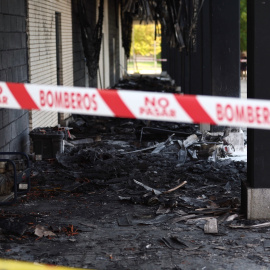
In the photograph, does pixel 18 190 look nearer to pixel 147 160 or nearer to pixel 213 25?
pixel 147 160

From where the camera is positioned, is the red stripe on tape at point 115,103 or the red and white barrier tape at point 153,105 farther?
the red stripe on tape at point 115,103

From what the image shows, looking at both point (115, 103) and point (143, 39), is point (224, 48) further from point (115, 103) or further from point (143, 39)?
point (143, 39)

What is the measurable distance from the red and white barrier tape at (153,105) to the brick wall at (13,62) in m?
5.71

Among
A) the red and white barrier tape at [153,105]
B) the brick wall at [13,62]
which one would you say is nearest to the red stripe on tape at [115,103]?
the red and white barrier tape at [153,105]

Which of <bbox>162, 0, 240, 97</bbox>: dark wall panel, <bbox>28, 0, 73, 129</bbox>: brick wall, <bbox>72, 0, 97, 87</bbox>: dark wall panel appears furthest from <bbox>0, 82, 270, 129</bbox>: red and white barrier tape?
<bbox>72, 0, 97, 87</bbox>: dark wall panel

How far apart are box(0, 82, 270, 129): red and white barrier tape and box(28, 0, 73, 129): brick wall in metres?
8.22

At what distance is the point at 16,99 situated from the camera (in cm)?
549

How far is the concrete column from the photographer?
8.18 metres

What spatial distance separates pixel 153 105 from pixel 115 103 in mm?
311

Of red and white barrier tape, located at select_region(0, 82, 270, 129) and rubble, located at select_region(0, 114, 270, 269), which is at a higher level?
red and white barrier tape, located at select_region(0, 82, 270, 129)

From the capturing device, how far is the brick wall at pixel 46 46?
543 inches

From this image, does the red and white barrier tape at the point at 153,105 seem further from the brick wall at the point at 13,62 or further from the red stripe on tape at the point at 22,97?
the brick wall at the point at 13,62

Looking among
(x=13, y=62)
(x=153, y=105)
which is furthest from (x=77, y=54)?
(x=153, y=105)

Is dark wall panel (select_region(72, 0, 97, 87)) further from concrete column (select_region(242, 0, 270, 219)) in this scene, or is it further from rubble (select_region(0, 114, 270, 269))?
concrete column (select_region(242, 0, 270, 219))
